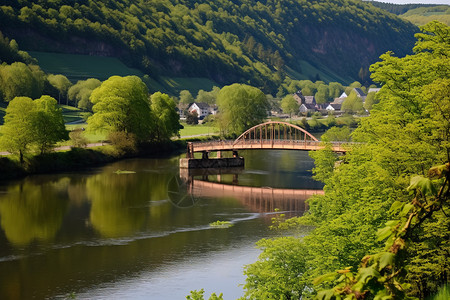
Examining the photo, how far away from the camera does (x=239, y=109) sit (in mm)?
110750

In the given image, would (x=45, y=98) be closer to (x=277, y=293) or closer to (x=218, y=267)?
(x=218, y=267)

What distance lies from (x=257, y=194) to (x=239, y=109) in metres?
51.0

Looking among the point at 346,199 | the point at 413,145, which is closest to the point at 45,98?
the point at 346,199

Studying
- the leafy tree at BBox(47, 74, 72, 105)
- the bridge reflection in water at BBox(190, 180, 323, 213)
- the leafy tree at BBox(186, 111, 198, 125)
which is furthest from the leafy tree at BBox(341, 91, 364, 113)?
the bridge reflection in water at BBox(190, 180, 323, 213)

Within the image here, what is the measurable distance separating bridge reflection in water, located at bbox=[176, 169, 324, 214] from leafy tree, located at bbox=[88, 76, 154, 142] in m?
21.0

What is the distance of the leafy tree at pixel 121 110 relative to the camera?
287ft

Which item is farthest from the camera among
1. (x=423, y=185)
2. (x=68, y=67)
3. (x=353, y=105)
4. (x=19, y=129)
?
(x=353, y=105)

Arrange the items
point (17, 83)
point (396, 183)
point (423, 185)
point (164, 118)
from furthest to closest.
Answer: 1. point (17, 83)
2. point (164, 118)
3. point (396, 183)
4. point (423, 185)

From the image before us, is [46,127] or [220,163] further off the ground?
[46,127]

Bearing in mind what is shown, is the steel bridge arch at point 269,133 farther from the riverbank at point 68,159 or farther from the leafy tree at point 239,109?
the riverbank at point 68,159

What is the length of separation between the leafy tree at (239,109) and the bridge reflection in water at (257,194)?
1597 inches

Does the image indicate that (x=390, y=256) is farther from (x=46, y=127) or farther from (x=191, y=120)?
(x=191, y=120)

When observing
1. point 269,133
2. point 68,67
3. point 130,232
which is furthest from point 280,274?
point 68,67

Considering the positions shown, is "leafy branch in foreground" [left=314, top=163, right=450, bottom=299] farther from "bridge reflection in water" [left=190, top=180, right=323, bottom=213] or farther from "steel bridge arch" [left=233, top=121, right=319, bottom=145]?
"steel bridge arch" [left=233, top=121, right=319, bottom=145]
